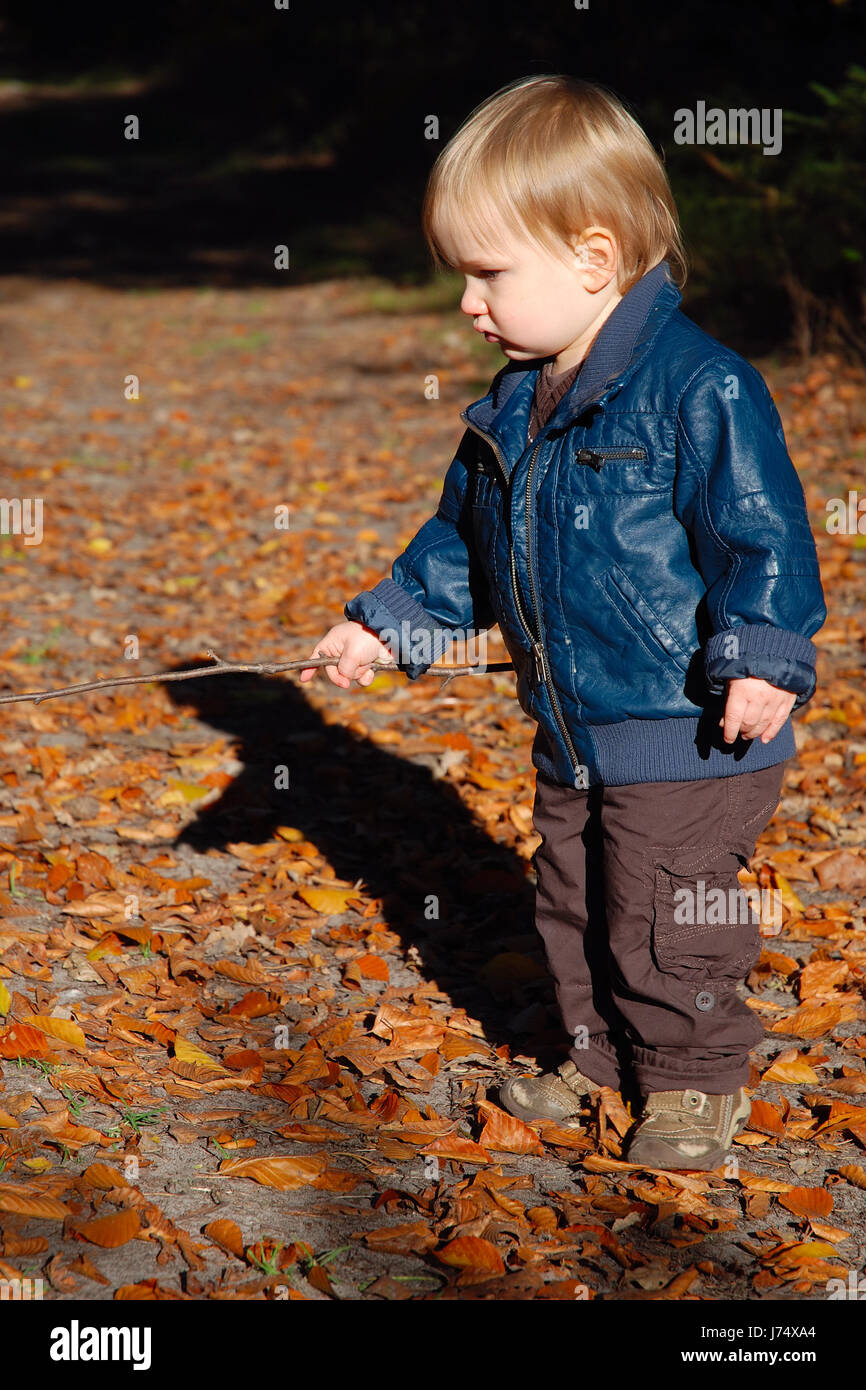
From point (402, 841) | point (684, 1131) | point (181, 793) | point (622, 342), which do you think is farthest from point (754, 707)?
point (181, 793)

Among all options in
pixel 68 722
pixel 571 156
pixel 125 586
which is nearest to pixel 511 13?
pixel 125 586

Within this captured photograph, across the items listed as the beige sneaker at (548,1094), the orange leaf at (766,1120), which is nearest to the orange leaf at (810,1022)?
the orange leaf at (766,1120)

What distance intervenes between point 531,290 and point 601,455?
330mm

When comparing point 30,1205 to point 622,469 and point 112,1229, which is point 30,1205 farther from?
point 622,469

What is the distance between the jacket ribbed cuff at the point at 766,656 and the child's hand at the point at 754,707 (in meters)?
0.02

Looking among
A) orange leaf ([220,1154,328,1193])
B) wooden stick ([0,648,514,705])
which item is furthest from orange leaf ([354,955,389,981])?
wooden stick ([0,648,514,705])

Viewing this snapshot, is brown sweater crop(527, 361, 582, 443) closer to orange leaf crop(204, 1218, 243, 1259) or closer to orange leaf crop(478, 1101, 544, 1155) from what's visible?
orange leaf crop(478, 1101, 544, 1155)

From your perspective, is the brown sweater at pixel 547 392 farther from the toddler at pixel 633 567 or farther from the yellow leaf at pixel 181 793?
the yellow leaf at pixel 181 793

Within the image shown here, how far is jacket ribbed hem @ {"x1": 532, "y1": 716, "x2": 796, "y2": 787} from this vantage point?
2391 mm

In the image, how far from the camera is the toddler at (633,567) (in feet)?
7.27

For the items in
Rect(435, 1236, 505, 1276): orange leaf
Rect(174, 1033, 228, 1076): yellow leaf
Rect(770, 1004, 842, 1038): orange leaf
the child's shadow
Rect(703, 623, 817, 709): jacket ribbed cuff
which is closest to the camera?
Rect(703, 623, 817, 709): jacket ribbed cuff

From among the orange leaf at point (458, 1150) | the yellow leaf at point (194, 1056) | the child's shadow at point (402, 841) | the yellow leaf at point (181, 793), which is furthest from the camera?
the yellow leaf at point (181, 793)

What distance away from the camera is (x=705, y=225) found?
987cm

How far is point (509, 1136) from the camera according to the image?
105 inches
